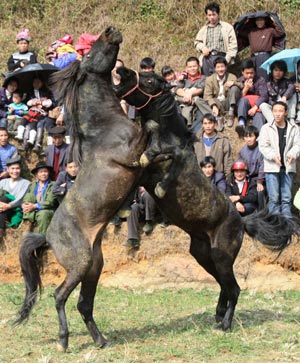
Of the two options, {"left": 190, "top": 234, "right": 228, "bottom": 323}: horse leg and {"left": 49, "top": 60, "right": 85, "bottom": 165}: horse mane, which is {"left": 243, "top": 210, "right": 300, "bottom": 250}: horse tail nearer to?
{"left": 190, "top": 234, "right": 228, "bottom": 323}: horse leg

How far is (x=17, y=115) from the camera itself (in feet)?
44.9

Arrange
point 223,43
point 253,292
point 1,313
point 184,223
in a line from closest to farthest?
1. point 184,223
2. point 1,313
3. point 253,292
4. point 223,43

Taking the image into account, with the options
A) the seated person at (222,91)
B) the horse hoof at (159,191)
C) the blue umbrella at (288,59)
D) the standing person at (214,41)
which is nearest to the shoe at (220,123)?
the seated person at (222,91)

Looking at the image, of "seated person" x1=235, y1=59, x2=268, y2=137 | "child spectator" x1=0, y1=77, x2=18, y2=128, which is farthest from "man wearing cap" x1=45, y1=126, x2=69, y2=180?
"seated person" x1=235, y1=59, x2=268, y2=137

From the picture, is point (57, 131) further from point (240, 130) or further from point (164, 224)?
point (240, 130)

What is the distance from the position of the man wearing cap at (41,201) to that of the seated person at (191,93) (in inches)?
99.7

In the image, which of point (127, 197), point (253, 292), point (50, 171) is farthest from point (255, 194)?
point (127, 197)

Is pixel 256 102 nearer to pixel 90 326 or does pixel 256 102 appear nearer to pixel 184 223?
pixel 184 223

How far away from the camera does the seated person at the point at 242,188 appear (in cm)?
1166

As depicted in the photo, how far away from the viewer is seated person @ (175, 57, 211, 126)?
43.7ft

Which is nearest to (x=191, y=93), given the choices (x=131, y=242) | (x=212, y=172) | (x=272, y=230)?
(x=212, y=172)

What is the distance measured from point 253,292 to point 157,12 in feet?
27.1

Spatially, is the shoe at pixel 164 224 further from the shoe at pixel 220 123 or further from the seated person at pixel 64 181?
the shoe at pixel 220 123

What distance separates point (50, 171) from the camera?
12508 millimetres
